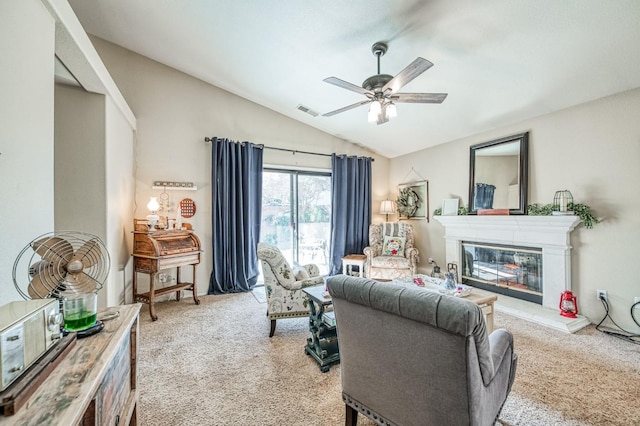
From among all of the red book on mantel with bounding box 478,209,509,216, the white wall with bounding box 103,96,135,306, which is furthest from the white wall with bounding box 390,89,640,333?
the white wall with bounding box 103,96,135,306

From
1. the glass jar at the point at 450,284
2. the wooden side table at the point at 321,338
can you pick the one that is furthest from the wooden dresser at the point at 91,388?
the glass jar at the point at 450,284

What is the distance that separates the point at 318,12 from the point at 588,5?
2041 mm

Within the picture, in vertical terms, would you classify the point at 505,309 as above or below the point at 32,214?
below

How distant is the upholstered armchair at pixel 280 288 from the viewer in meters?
2.70

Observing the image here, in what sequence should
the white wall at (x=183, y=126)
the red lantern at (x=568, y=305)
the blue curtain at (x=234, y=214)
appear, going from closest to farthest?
the red lantern at (x=568, y=305)
the white wall at (x=183, y=126)
the blue curtain at (x=234, y=214)

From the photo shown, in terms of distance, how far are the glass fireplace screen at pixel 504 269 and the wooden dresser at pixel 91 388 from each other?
13.8 ft

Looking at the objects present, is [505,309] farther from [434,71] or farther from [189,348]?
[189,348]

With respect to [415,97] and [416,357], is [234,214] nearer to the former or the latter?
[415,97]

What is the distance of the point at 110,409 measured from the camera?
1.02 m

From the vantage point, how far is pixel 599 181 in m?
2.90

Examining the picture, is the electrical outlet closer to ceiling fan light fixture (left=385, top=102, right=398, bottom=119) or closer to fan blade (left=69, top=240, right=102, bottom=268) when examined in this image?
ceiling fan light fixture (left=385, top=102, right=398, bottom=119)

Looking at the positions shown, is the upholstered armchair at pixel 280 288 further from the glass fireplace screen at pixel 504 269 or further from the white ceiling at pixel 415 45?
the glass fireplace screen at pixel 504 269

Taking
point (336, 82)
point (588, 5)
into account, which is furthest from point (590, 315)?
point (336, 82)

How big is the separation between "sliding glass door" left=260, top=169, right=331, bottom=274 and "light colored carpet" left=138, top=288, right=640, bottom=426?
199 cm
